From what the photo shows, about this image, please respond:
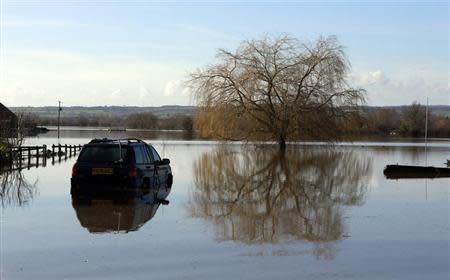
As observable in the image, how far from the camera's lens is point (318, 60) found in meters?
48.8

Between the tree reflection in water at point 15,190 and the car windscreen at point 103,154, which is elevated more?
the car windscreen at point 103,154

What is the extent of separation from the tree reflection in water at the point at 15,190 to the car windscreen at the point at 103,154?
1.66 m

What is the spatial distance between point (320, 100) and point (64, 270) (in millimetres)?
42676

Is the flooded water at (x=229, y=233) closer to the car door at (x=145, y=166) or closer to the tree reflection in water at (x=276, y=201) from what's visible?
the tree reflection in water at (x=276, y=201)

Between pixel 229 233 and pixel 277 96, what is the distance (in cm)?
3887

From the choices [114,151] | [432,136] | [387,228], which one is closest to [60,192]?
[114,151]

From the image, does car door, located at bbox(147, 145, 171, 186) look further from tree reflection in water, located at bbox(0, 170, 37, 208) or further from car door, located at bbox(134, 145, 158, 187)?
tree reflection in water, located at bbox(0, 170, 37, 208)

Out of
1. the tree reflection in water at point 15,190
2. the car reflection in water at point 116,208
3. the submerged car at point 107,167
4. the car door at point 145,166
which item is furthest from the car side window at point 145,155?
the tree reflection in water at point 15,190

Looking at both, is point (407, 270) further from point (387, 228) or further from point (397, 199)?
point (397, 199)

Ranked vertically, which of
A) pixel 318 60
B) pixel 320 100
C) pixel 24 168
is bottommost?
pixel 24 168

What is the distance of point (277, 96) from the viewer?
1916 inches

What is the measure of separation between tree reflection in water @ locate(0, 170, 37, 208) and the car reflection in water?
1230mm

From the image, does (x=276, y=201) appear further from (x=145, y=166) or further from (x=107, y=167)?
(x=107, y=167)

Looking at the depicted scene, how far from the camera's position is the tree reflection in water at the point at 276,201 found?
1050cm
